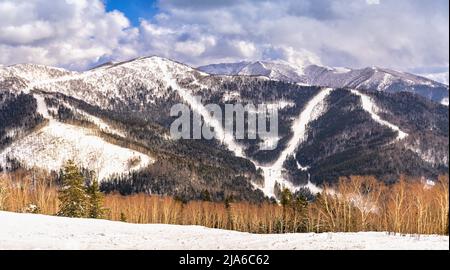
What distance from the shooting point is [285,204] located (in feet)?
372

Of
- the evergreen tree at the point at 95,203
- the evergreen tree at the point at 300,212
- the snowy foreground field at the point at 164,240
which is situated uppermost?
the snowy foreground field at the point at 164,240

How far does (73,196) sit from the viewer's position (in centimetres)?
8094

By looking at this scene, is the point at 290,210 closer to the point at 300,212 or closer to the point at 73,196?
the point at 300,212

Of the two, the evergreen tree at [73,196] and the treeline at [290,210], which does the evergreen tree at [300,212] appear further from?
the evergreen tree at [73,196]

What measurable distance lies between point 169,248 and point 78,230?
41.1 feet

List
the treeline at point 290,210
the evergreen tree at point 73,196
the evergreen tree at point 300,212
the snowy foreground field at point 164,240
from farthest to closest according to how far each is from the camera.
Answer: the evergreen tree at point 300,212, the treeline at point 290,210, the evergreen tree at point 73,196, the snowy foreground field at point 164,240

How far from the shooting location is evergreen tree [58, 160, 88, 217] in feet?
260

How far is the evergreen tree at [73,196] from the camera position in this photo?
79375 millimetres

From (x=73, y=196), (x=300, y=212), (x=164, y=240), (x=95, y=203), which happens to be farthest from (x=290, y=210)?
(x=164, y=240)

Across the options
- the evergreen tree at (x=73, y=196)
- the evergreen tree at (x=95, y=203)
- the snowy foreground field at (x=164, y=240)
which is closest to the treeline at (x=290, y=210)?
the evergreen tree at (x=73, y=196)

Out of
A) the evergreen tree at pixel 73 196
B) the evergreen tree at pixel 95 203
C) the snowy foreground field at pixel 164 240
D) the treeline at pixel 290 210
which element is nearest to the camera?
the snowy foreground field at pixel 164 240

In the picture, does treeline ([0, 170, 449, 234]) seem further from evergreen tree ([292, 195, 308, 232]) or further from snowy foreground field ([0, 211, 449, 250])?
snowy foreground field ([0, 211, 449, 250])
